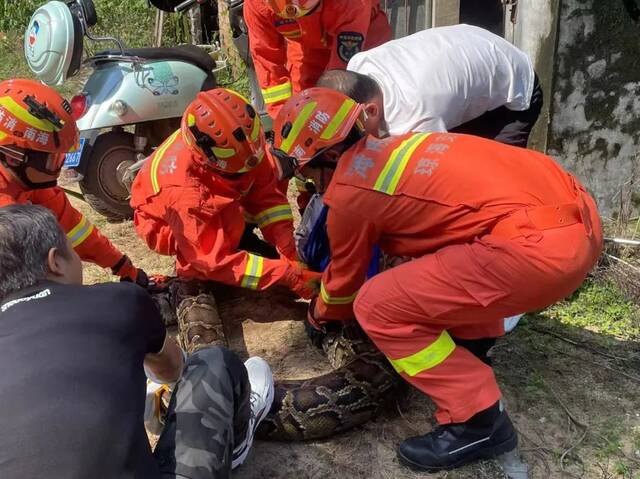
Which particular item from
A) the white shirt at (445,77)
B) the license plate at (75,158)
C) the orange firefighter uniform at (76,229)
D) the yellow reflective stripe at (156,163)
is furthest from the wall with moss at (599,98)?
the license plate at (75,158)

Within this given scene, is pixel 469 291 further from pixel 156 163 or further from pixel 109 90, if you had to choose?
pixel 109 90

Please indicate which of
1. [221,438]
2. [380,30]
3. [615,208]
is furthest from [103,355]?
[615,208]

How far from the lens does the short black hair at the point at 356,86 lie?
10.9ft

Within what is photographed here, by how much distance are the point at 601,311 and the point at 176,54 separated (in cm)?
384

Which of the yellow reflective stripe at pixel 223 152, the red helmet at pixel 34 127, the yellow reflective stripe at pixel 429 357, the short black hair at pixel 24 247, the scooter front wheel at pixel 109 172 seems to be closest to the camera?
the short black hair at pixel 24 247

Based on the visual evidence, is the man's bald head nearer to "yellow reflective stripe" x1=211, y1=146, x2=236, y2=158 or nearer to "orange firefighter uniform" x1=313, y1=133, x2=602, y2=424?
"orange firefighter uniform" x1=313, y1=133, x2=602, y2=424

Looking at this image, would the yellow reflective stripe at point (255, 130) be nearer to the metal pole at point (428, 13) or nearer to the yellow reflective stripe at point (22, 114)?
the yellow reflective stripe at point (22, 114)

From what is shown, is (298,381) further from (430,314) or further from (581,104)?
(581,104)

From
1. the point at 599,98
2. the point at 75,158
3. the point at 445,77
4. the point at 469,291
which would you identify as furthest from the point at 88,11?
the point at 469,291

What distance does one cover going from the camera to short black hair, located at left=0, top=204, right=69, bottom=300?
80.7 inches

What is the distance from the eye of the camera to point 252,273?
388 cm

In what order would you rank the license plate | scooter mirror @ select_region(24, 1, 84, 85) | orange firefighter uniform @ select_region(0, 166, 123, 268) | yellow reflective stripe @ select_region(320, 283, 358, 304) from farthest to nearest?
the license plate < scooter mirror @ select_region(24, 1, 84, 85) < orange firefighter uniform @ select_region(0, 166, 123, 268) < yellow reflective stripe @ select_region(320, 283, 358, 304)

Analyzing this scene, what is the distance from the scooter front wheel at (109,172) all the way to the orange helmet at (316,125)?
2697 mm

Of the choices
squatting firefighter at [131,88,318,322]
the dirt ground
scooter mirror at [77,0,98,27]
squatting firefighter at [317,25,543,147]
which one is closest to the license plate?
scooter mirror at [77,0,98,27]
